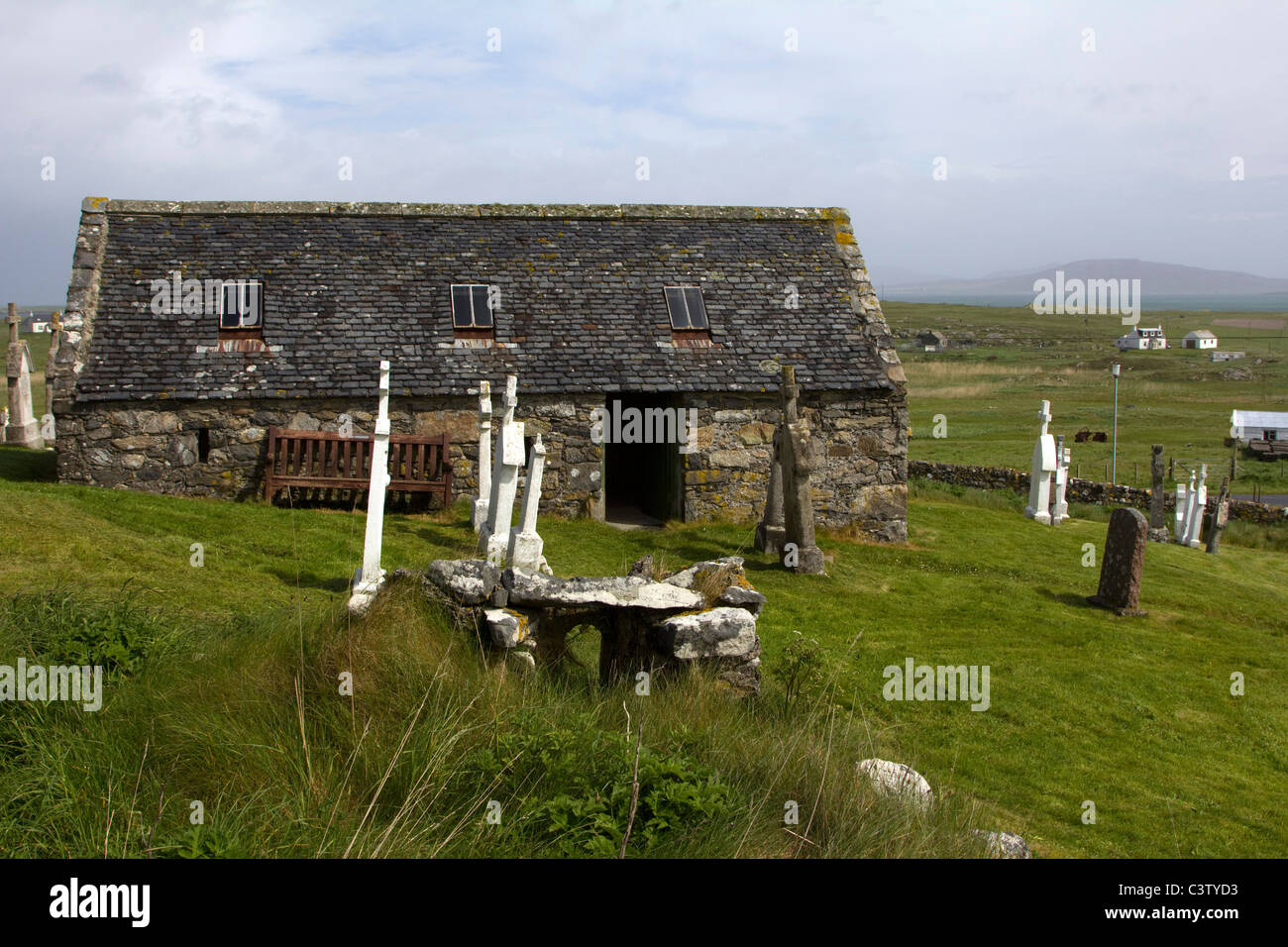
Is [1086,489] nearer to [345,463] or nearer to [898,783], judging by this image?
[345,463]

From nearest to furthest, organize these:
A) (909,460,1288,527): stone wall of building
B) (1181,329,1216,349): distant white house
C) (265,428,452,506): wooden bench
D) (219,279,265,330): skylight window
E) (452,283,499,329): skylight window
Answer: (265,428,452,506): wooden bench → (219,279,265,330): skylight window → (452,283,499,329): skylight window → (909,460,1288,527): stone wall of building → (1181,329,1216,349): distant white house

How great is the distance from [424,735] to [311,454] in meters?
12.3

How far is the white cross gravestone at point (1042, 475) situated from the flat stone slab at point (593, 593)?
631 inches

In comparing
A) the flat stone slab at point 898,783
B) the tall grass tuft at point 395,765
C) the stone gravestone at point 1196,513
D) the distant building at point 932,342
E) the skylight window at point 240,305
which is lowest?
the stone gravestone at point 1196,513

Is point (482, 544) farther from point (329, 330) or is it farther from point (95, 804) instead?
point (95, 804)

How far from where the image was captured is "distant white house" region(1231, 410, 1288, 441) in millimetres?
45562

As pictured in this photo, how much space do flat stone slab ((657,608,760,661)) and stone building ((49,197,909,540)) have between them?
10.3m

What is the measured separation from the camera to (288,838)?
14.8 ft

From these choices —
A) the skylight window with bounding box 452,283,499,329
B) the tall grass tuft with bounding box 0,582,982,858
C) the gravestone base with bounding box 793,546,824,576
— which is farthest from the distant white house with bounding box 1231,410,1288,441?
the tall grass tuft with bounding box 0,582,982,858

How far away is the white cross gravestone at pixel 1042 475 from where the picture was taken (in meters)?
21.6

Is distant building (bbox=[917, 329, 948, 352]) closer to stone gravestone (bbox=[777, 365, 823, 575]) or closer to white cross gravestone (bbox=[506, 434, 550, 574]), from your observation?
stone gravestone (bbox=[777, 365, 823, 575])

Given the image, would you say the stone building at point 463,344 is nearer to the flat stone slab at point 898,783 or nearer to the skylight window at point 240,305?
the skylight window at point 240,305

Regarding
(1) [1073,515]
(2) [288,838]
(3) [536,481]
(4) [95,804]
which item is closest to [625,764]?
(2) [288,838]

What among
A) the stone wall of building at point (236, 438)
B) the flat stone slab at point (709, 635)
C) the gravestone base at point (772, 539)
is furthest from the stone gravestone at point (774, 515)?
the flat stone slab at point (709, 635)
